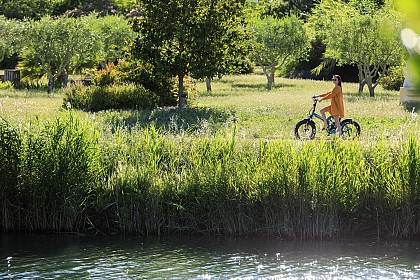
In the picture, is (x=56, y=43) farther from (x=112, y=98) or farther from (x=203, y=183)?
(x=203, y=183)

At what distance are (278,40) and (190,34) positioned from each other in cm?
1516

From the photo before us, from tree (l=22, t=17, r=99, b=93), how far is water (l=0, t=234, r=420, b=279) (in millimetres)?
23392

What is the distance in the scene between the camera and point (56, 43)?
3294cm

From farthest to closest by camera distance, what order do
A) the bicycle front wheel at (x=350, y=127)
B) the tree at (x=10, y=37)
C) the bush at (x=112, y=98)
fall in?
1. the tree at (x=10, y=37)
2. the bush at (x=112, y=98)
3. the bicycle front wheel at (x=350, y=127)

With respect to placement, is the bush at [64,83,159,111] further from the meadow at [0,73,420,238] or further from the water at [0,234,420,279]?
the water at [0,234,420,279]

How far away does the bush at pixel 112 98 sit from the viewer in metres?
22.9

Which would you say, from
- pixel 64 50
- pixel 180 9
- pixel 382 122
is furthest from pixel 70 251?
pixel 64 50

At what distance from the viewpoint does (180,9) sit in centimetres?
2241

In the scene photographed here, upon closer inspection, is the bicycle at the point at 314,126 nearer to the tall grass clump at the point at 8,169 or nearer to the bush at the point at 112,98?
the tall grass clump at the point at 8,169

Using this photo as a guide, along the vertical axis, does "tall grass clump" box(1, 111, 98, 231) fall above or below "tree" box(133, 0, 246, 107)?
below

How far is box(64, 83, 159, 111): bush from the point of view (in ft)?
75.0

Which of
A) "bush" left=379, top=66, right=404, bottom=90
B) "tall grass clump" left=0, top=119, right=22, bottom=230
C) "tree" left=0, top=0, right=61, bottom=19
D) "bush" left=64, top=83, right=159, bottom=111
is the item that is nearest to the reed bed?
"tall grass clump" left=0, top=119, right=22, bottom=230

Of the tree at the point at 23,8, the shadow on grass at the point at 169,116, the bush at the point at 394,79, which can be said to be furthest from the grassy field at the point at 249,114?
the tree at the point at 23,8

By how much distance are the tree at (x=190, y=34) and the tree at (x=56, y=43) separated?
36.5ft
